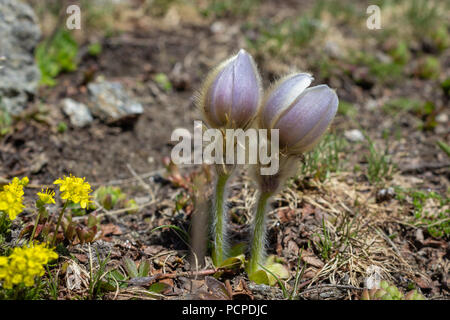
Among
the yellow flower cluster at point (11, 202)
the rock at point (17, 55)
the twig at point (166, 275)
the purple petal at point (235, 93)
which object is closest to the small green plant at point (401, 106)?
the purple petal at point (235, 93)

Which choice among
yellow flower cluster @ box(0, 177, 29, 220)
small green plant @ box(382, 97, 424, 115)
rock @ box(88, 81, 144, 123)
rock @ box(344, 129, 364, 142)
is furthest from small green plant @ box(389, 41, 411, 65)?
yellow flower cluster @ box(0, 177, 29, 220)

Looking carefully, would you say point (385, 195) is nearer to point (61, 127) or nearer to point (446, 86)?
point (446, 86)

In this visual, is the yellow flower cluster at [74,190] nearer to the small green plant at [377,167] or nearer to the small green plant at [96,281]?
the small green plant at [96,281]

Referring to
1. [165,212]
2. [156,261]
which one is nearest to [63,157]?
[165,212]

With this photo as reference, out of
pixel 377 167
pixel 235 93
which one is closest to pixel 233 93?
pixel 235 93

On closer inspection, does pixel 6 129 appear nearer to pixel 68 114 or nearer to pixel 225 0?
pixel 68 114

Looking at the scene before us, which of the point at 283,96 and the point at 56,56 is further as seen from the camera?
the point at 56,56

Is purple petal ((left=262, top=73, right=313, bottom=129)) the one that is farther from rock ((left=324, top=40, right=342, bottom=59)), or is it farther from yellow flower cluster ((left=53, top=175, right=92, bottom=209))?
rock ((left=324, top=40, right=342, bottom=59))
